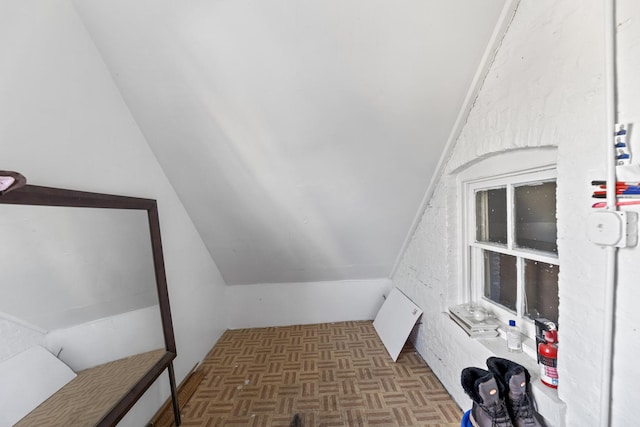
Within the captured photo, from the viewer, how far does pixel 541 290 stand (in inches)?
61.6

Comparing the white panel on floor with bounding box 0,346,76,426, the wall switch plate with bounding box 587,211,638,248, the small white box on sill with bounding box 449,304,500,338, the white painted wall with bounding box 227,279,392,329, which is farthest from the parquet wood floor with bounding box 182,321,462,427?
the wall switch plate with bounding box 587,211,638,248

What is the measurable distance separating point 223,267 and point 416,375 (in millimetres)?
2368

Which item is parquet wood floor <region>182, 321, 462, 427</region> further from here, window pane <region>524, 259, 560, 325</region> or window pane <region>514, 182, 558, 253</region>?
window pane <region>514, 182, 558, 253</region>

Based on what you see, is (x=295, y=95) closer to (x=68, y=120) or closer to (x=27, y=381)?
(x=68, y=120)

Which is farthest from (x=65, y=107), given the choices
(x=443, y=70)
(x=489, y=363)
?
(x=489, y=363)

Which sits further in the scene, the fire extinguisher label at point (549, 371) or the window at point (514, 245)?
the window at point (514, 245)

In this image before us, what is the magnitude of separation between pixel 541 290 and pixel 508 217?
451mm

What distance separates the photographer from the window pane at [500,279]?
181 cm

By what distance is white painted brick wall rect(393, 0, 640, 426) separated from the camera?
95cm

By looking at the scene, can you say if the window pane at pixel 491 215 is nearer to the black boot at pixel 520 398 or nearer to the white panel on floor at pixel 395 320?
the black boot at pixel 520 398

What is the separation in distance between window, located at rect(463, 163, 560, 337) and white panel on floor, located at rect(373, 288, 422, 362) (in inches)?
32.1

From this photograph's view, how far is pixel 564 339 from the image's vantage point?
3.97 ft

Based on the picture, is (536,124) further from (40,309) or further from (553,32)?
(40,309)

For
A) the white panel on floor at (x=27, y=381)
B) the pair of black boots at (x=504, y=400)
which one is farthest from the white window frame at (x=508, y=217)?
the white panel on floor at (x=27, y=381)
